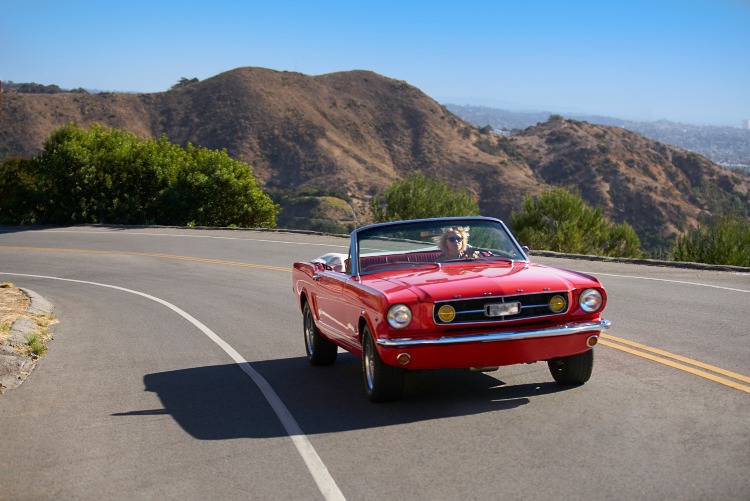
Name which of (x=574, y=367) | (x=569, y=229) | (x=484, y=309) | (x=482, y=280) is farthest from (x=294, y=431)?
(x=569, y=229)

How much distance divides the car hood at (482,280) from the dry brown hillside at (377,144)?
99722mm

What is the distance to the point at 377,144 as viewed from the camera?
13788 centimetres

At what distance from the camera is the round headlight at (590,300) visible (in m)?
8.12

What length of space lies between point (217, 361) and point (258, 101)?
126 metres

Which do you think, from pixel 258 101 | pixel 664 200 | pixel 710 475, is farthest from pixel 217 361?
pixel 258 101

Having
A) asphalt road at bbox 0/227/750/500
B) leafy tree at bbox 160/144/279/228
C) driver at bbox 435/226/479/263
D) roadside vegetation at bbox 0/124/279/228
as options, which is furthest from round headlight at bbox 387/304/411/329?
leafy tree at bbox 160/144/279/228

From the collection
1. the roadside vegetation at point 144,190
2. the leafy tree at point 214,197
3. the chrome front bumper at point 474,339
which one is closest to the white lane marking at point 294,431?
the chrome front bumper at point 474,339

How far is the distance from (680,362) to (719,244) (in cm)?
1486

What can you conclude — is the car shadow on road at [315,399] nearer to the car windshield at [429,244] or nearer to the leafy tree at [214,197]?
the car windshield at [429,244]

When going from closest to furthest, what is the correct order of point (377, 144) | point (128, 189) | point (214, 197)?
1. point (214, 197)
2. point (128, 189)
3. point (377, 144)

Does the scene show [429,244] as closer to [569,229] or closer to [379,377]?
[379,377]

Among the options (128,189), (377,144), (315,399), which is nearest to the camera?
(315,399)

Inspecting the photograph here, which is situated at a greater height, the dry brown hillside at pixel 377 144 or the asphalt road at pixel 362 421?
the asphalt road at pixel 362 421

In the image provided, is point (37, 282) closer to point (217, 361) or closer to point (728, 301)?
point (217, 361)
